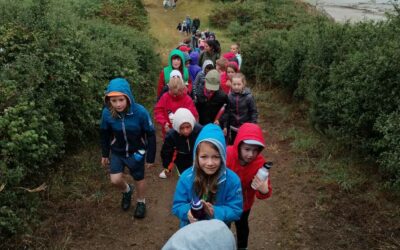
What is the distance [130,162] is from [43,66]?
1.90 m

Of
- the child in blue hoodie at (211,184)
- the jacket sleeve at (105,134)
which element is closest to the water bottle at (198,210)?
the child in blue hoodie at (211,184)

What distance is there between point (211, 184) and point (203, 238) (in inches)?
59.3

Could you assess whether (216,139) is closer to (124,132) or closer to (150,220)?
(124,132)

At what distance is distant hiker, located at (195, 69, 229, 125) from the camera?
6.43 m

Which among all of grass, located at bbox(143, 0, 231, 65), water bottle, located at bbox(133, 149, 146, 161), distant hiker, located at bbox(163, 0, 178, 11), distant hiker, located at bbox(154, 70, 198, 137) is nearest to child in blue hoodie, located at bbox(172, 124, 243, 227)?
water bottle, located at bbox(133, 149, 146, 161)

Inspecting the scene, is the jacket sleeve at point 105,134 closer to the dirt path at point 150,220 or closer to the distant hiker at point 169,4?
the dirt path at point 150,220

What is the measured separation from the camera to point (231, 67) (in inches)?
297

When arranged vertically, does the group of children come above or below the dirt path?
above

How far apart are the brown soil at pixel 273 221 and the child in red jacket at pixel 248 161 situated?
1270mm

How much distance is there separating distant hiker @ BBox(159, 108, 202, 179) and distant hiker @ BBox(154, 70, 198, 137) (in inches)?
42.1

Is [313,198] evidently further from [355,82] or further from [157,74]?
[157,74]

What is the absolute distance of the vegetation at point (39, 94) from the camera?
14.6ft

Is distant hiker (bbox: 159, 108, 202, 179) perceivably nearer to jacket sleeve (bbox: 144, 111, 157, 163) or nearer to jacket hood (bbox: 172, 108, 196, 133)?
jacket hood (bbox: 172, 108, 196, 133)

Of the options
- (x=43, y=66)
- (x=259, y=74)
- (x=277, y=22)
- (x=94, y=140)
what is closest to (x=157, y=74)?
(x=259, y=74)
